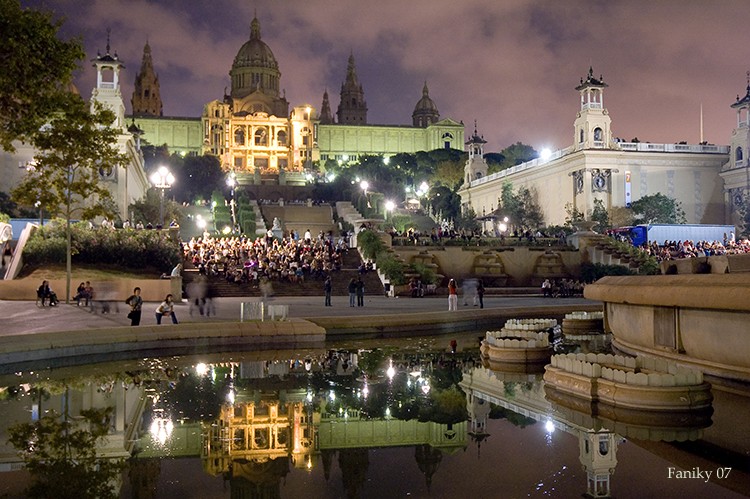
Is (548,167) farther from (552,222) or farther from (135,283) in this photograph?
(135,283)

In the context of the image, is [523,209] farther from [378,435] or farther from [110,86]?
[378,435]

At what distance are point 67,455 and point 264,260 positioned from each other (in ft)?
93.9

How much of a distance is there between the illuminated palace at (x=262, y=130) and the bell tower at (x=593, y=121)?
60702 mm

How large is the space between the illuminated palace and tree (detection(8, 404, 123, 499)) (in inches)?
4415

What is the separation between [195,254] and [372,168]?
248 feet

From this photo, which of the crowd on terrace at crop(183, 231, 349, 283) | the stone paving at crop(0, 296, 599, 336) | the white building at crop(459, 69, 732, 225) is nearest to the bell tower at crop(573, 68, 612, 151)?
the white building at crop(459, 69, 732, 225)

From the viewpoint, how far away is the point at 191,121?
474ft

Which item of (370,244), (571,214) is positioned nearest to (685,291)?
(370,244)

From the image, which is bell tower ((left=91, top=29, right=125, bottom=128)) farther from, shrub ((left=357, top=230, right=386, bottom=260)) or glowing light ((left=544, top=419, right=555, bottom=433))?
glowing light ((left=544, top=419, right=555, bottom=433))

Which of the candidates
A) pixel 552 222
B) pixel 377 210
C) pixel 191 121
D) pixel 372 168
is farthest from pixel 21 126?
pixel 191 121

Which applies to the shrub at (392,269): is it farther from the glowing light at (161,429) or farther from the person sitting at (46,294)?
the glowing light at (161,429)

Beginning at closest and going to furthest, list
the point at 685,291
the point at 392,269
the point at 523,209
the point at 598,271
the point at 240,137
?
the point at 685,291 < the point at 392,269 < the point at 598,271 < the point at 523,209 < the point at 240,137

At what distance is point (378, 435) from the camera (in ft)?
24.1

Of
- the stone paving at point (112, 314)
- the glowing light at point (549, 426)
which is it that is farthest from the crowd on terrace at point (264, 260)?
the glowing light at point (549, 426)
